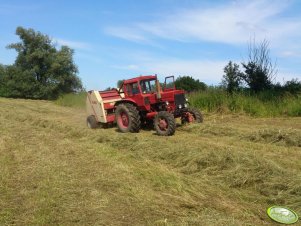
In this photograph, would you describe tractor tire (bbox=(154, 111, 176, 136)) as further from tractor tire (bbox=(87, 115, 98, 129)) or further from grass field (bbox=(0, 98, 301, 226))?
tractor tire (bbox=(87, 115, 98, 129))

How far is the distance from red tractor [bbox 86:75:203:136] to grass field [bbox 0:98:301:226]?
1.25 metres

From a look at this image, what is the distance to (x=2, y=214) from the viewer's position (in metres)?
4.76

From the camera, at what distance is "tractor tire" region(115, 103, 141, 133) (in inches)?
451

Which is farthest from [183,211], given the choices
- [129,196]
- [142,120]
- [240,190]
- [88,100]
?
[88,100]

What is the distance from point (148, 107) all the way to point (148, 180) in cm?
556

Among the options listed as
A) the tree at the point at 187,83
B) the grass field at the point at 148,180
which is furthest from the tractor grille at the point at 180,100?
the tree at the point at 187,83

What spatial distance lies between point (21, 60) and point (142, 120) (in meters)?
26.4

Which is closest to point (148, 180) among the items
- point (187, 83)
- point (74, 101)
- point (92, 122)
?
point (92, 122)

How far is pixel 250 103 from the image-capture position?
15.7m

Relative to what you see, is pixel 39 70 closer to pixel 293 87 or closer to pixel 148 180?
pixel 293 87

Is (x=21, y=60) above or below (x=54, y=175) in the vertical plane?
above

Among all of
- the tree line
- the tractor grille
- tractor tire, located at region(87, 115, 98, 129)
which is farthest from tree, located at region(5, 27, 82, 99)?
the tractor grille

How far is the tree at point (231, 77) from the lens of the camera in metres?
19.4

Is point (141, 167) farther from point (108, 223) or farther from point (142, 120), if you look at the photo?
point (142, 120)
